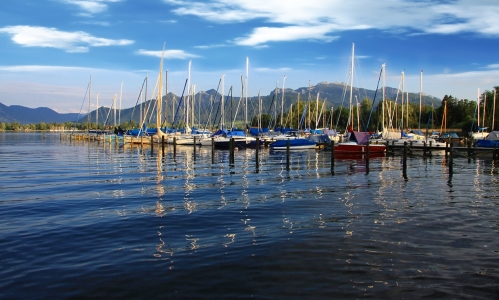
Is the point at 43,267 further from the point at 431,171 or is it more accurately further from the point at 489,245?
the point at 431,171

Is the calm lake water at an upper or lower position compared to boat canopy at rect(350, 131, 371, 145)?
lower

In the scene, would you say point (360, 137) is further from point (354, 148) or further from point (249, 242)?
point (249, 242)

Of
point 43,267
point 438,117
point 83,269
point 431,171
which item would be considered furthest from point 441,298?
point 438,117

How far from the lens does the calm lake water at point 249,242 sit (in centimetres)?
959

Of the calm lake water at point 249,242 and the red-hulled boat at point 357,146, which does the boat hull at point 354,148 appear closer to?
the red-hulled boat at point 357,146

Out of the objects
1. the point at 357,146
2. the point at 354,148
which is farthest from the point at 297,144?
the point at 357,146

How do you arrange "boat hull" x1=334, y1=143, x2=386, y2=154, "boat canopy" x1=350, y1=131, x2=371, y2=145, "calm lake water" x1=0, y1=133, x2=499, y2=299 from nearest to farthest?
"calm lake water" x1=0, y1=133, x2=499, y2=299, "boat hull" x1=334, y1=143, x2=386, y2=154, "boat canopy" x1=350, y1=131, x2=371, y2=145

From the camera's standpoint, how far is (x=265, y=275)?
33.7ft

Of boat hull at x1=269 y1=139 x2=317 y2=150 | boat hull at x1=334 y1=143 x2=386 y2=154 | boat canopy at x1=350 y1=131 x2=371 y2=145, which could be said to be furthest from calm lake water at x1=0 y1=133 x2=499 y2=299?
boat hull at x1=269 y1=139 x2=317 y2=150

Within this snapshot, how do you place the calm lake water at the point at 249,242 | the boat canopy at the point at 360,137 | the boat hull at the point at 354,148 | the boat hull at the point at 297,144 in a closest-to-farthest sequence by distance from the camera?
the calm lake water at the point at 249,242 → the boat hull at the point at 354,148 → the boat canopy at the point at 360,137 → the boat hull at the point at 297,144

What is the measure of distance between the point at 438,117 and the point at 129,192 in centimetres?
13046

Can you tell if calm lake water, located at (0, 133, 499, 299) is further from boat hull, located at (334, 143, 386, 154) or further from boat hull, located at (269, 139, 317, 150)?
boat hull, located at (269, 139, 317, 150)

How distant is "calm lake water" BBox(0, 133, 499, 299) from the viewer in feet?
31.5

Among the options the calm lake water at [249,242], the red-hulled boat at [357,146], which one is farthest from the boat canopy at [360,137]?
the calm lake water at [249,242]
